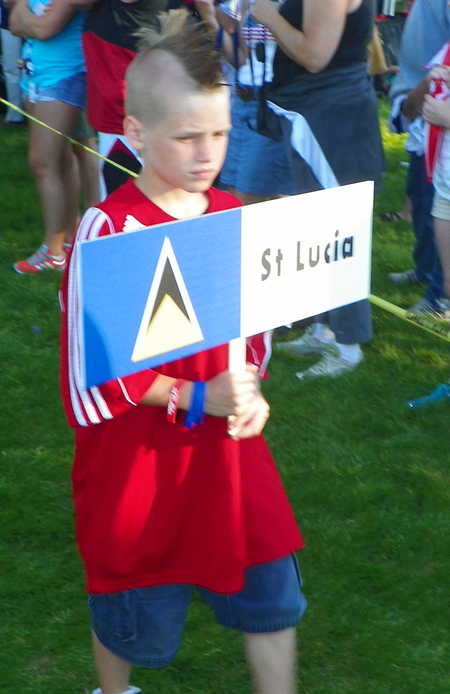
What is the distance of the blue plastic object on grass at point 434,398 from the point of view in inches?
164

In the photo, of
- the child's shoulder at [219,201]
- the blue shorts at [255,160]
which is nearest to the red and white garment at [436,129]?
the blue shorts at [255,160]

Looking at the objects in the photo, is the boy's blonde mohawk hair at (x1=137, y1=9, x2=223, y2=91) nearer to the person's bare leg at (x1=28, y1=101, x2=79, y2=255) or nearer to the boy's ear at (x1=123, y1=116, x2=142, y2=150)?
the boy's ear at (x1=123, y1=116, x2=142, y2=150)

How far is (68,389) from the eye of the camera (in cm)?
192

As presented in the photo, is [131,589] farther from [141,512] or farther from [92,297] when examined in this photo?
[92,297]

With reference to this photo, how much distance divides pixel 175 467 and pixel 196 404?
0.19m

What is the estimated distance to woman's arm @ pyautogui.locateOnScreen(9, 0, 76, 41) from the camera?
16.6ft

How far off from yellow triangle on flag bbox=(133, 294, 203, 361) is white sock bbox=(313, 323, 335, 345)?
3.05 metres

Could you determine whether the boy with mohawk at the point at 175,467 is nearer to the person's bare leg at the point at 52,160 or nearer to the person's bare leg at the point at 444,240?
the person's bare leg at the point at 444,240

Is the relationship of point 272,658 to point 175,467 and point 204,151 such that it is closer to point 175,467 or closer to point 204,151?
point 175,467

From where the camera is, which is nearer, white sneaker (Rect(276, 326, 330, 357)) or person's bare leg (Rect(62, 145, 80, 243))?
white sneaker (Rect(276, 326, 330, 357))

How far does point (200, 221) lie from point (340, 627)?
1616 mm

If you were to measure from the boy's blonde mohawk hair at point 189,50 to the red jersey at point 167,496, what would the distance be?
266 mm

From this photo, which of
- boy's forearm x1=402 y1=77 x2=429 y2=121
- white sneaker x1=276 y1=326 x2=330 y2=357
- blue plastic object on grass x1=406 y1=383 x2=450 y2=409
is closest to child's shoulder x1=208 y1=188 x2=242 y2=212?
blue plastic object on grass x1=406 y1=383 x2=450 y2=409

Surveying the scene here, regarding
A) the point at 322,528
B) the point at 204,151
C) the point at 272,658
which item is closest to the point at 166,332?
the point at 204,151
